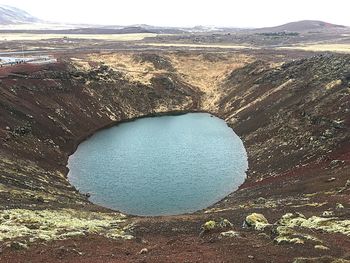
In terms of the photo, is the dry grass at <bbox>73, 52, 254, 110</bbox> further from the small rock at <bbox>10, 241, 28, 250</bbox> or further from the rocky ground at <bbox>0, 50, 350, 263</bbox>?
the small rock at <bbox>10, 241, 28, 250</bbox>

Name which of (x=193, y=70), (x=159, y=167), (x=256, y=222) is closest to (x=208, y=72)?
(x=193, y=70)

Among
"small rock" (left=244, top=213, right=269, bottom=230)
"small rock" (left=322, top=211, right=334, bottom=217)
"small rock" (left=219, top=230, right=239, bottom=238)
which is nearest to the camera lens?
"small rock" (left=219, top=230, right=239, bottom=238)

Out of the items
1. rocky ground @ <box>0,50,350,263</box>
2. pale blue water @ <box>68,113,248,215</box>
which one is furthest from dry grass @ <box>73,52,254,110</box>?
pale blue water @ <box>68,113,248,215</box>

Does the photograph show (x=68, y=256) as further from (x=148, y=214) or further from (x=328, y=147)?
(x=328, y=147)

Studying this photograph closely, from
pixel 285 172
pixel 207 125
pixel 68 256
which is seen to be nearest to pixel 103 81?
pixel 207 125

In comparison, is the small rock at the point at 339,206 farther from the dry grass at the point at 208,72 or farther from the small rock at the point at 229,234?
the dry grass at the point at 208,72
